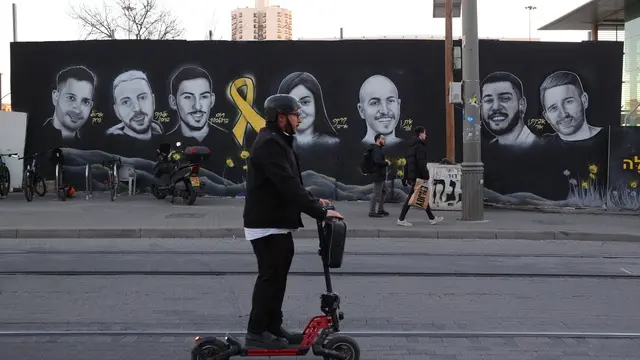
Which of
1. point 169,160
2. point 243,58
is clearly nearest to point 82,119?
point 169,160

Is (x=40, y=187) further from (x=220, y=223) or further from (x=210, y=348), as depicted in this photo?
(x=210, y=348)

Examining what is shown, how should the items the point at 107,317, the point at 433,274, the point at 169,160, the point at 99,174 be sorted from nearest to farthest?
1. the point at 107,317
2. the point at 433,274
3. the point at 169,160
4. the point at 99,174

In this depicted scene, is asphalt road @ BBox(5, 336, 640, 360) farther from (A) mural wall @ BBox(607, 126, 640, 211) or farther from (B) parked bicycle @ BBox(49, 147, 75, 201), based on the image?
(B) parked bicycle @ BBox(49, 147, 75, 201)

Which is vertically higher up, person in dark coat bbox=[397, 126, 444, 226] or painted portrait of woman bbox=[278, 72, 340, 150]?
painted portrait of woman bbox=[278, 72, 340, 150]

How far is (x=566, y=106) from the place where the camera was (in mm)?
16688

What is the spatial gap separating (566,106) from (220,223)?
28.6ft

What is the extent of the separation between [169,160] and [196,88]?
1.95m

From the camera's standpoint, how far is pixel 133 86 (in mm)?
17016

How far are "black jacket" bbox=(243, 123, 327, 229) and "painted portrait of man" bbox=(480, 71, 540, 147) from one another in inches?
490

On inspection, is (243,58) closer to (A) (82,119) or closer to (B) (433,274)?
(A) (82,119)

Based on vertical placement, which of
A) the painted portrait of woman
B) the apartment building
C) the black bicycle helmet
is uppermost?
the apartment building

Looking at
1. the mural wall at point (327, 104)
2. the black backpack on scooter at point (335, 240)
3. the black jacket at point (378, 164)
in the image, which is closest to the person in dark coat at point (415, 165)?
the black jacket at point (378, 164)

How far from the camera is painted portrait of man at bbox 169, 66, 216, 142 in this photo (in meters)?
17.0

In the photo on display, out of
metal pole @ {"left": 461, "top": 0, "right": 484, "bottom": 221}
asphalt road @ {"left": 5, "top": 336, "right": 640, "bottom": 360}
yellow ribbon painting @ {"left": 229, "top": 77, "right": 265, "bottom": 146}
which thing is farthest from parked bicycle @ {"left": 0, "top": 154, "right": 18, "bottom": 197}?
asphalt road @ {"left": 5, "top": 336, "right": 640, "bottom": 360}
